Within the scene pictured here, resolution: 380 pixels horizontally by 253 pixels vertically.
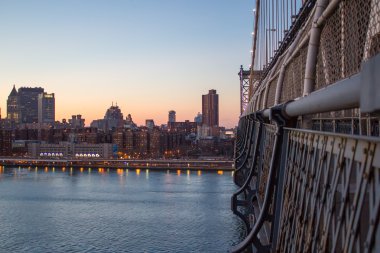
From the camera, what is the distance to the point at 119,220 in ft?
71.5

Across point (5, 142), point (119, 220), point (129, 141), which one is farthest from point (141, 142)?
point (119, 220)

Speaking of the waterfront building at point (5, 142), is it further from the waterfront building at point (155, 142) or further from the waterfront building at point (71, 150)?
the waterfront building at point (155, 142)

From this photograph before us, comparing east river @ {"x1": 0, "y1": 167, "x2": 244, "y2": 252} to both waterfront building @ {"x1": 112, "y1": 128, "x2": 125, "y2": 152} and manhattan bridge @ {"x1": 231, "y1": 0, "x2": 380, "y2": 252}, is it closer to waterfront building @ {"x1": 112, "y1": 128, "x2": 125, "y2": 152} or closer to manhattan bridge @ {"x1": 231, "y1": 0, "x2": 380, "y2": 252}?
manhattan bridge @ {"x1": 231, "y1": 0, "x2": 380, "y2": 252}

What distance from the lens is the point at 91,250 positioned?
16.3 meters

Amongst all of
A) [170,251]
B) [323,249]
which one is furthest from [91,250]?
[323,249]

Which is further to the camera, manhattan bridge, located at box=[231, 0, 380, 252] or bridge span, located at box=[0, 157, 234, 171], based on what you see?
bridge span, located at box=[0, 157, 234, 171]

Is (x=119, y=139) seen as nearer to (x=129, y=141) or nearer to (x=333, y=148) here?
(x=129, y=141)

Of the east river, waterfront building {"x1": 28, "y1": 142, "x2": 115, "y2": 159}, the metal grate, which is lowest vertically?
the east river

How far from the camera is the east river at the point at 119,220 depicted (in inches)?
666

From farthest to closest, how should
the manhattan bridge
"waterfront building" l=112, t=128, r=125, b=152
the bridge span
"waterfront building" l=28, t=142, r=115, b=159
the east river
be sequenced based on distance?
"waterfront building" l=112, t=128, r=125, b=152 < "waterfront building" l=28, t=142, r=115, b=159 < the bridge span < the east river < the manhattan bridge

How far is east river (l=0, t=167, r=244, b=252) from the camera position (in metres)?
16.9

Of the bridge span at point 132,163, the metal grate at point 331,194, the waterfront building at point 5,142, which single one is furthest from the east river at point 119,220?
the waterfront building at point 5,142

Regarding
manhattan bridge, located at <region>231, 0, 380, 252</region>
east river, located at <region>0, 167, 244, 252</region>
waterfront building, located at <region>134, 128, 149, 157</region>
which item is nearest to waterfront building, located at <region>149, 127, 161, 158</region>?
waterfront building, located at <region>134, 128, 149, 157</region>

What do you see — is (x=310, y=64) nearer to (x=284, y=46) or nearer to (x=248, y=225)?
(x=248, y=225)
